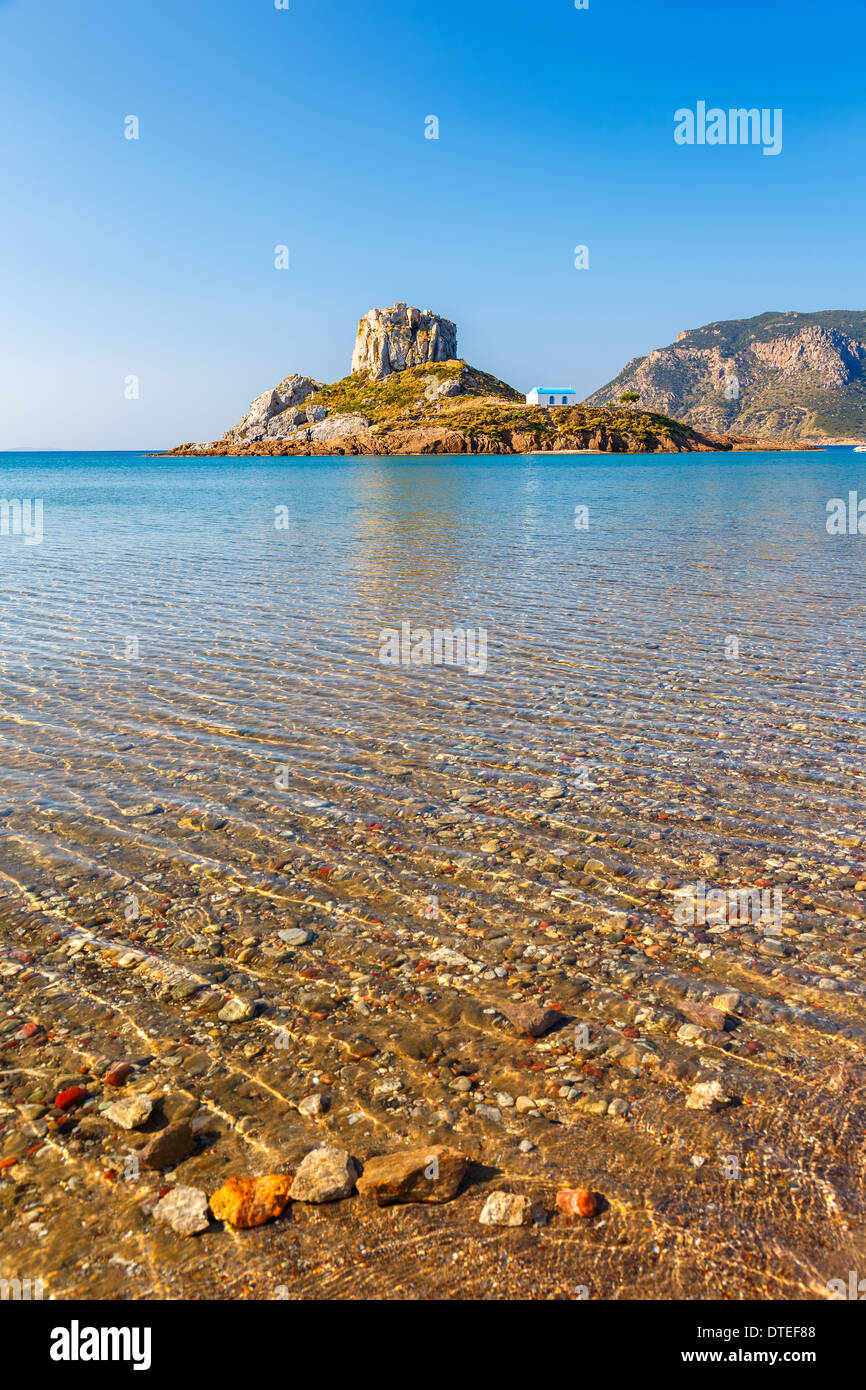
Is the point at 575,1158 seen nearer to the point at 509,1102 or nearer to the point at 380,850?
the point at 509,1102

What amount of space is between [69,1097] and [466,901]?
13.3ft

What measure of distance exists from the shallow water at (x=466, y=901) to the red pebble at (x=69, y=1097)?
0.59 ft

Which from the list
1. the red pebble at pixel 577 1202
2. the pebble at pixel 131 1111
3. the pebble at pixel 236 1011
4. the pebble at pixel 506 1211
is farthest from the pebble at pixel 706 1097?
the pebble at pixel 131 1111

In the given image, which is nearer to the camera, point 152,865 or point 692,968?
point 692,968

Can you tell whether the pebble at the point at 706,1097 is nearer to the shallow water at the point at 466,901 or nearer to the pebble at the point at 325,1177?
the shallow water at the point at 466,901

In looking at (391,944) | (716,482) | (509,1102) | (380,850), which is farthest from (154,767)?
(716,482)

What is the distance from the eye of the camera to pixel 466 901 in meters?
8.04

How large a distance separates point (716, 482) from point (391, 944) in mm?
97933

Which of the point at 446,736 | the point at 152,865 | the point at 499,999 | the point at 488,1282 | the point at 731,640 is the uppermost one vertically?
the point at 731,640

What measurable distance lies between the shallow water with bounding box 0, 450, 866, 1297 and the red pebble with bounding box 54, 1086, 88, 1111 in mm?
179

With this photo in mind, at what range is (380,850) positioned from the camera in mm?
9094
